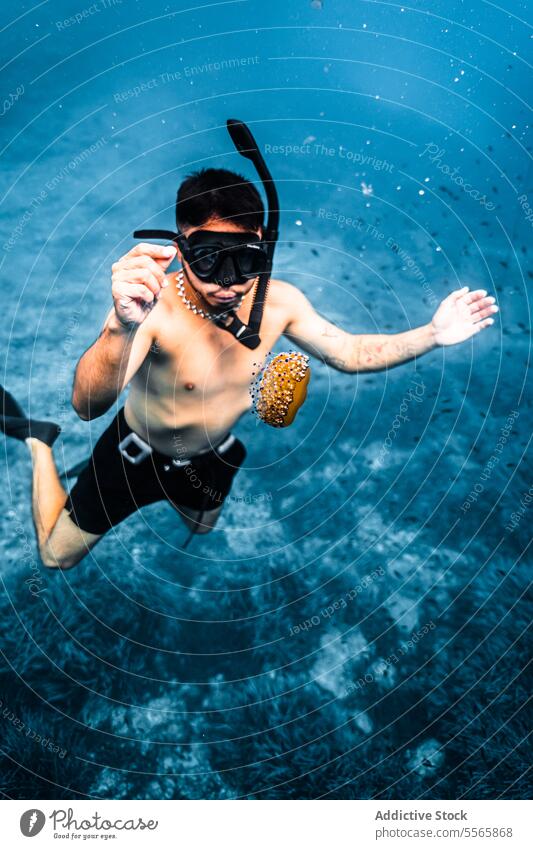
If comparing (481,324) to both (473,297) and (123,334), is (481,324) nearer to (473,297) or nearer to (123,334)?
(473,297)

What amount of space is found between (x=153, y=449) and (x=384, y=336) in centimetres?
68

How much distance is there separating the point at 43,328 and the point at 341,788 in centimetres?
200

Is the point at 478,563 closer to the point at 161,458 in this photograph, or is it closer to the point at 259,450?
the point at 259,450

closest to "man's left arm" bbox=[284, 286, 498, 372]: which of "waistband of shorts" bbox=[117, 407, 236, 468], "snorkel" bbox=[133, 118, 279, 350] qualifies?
"snorkel" bbox=[133, 118, 279, 350]

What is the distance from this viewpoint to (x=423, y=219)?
10.6 feet

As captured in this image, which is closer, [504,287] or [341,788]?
[341,788]

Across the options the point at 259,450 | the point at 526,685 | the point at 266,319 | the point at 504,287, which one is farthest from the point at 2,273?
the point at 526,685

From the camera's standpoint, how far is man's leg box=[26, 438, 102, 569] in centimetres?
222

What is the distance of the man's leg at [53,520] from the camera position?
2.22m

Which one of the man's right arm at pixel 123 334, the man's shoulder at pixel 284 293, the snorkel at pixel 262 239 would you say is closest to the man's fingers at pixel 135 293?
the man's right arm at pixel 123 334

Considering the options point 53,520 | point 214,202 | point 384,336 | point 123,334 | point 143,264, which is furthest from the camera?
point 53,520

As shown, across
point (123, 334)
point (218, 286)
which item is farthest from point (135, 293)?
point (218, 286)

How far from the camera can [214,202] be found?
65.4 inches

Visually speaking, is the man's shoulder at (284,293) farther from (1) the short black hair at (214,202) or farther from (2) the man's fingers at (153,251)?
(2) the man's fingers at (153,251)
